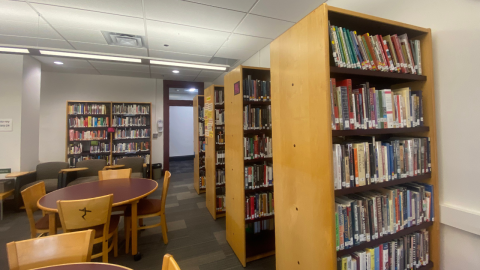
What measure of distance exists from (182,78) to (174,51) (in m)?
2.12

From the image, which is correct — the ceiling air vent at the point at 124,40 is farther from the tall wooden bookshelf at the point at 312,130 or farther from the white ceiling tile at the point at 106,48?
the tall wooden bookshelf at the point at 312,130

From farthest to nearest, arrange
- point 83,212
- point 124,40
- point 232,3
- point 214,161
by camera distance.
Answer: point 124,40, point 214,161, point 232,3, point 83,212

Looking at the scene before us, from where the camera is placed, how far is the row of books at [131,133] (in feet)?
18.1

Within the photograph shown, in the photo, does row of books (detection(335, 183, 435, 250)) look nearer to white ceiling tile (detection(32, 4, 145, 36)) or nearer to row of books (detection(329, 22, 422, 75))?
row of books (detection(329, 22, 422, 75))

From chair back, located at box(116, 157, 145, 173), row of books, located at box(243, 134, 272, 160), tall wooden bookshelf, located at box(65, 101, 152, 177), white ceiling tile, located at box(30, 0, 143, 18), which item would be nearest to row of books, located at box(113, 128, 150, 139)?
tall wooden bookshelf, located at box(65, 101, 152, 177)

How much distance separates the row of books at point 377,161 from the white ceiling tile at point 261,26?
2339mm

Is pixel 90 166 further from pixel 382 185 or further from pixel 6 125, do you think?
pixel 382 185

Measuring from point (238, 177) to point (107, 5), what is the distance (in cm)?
267

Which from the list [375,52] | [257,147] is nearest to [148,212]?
[257,147]

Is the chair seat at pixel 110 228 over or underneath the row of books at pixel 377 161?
underneath

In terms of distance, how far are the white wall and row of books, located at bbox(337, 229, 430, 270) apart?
8.20m

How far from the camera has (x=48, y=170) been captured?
13.4 ft

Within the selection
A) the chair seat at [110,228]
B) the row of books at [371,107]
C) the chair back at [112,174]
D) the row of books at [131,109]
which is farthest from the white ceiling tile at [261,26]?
the row of books at [131,109]

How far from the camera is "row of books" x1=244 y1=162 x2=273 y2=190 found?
7.66ft
